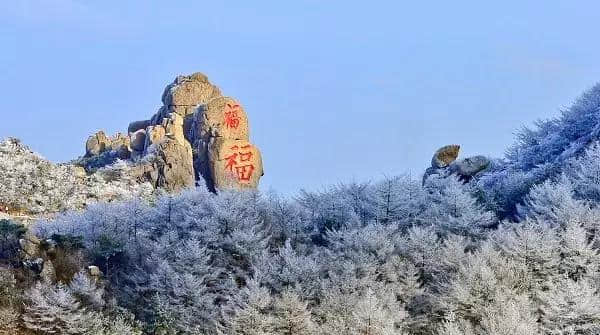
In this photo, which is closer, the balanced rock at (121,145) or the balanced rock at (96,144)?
the balanced rock at (121,145)

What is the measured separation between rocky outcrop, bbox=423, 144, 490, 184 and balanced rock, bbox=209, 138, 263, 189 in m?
8.62

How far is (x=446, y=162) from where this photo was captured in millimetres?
27359

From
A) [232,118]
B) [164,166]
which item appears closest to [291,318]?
[232,118]

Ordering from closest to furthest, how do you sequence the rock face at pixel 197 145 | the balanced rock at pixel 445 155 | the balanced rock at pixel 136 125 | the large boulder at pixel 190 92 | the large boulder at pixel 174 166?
the balanced rock at pixel 445 155
the rock face at pixel 197 145
the large boulder at pixel 174 166
the large boulder at pixel 190 92
the balanced rock at pixel 136 125

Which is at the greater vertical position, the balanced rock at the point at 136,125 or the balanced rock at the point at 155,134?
the balanced rock at the point at 136,125

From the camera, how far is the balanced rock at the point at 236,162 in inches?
1257

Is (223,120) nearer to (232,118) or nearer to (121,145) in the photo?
(232,118)

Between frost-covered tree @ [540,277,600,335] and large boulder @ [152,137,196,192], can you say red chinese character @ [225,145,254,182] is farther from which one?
frost-covered tree @ [540,277,600,335]

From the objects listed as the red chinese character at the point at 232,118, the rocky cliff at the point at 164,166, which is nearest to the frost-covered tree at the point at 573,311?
the rocky cliff at the point at 164,166

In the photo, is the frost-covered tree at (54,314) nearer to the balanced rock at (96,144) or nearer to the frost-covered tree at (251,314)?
the frost-covered tree at (251,314)

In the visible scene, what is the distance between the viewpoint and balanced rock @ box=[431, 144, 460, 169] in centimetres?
2728

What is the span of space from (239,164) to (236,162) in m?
0.17

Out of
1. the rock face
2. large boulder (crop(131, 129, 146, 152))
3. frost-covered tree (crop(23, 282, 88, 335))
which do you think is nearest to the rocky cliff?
the rock face

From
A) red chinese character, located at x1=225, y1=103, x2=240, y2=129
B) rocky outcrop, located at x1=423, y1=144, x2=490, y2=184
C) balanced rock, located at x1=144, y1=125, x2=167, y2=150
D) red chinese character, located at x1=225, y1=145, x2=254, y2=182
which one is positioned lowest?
rocky outcrop, located at x1=423, y1=144, x2=490, y2=184
